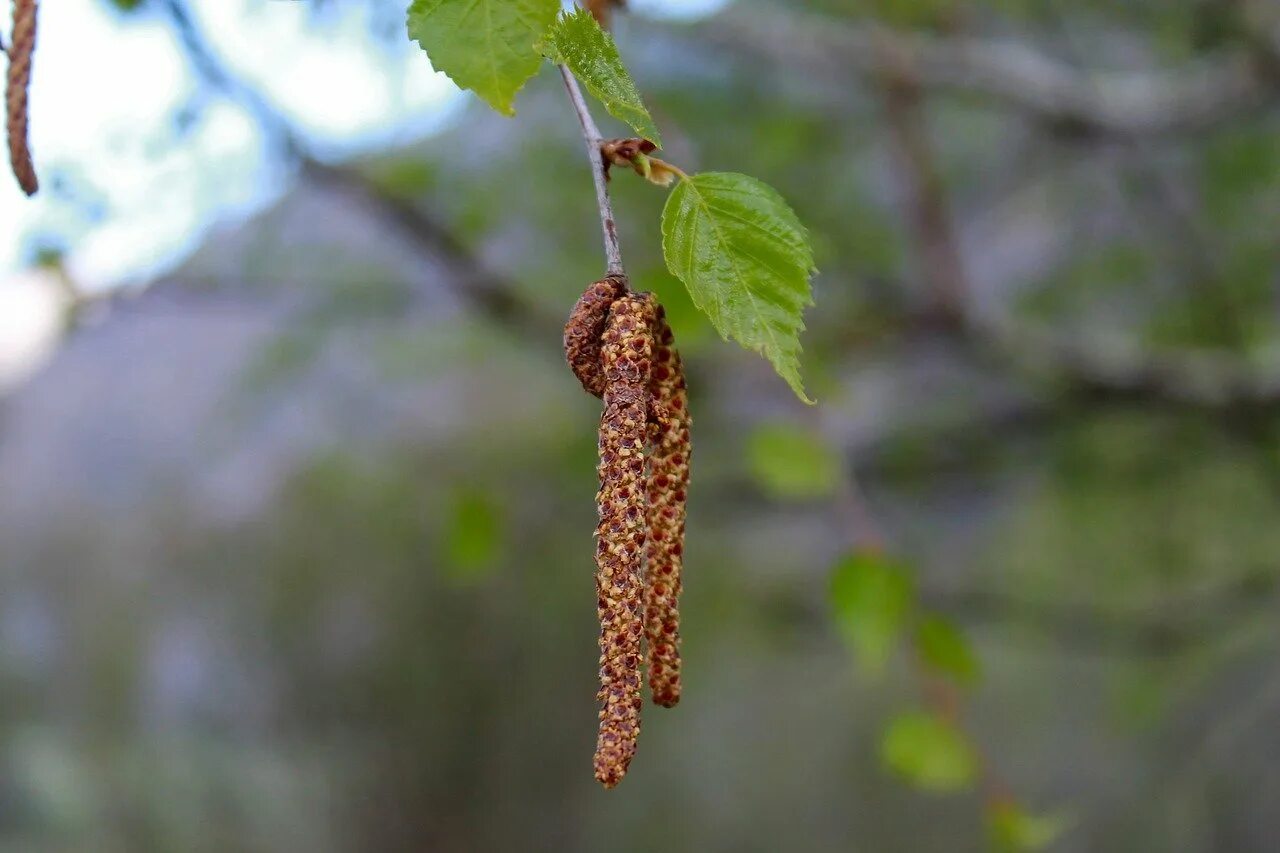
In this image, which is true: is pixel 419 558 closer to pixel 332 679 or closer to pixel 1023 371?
pixel 332 679

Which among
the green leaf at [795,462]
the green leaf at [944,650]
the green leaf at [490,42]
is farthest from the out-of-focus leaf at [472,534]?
the green leaf at [490,42]

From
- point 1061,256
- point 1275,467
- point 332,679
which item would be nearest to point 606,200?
point 1275,467

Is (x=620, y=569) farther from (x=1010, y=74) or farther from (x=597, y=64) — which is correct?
(x=1010, y=74)

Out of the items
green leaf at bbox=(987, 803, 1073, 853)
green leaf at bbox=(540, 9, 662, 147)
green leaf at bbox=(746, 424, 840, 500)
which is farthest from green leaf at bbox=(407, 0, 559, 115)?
green leaf at bbox=(987, 803, 1073, 853)

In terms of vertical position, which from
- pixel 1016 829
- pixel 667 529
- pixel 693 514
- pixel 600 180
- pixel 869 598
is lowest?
pixel 693 514

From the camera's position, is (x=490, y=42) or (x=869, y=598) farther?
(x=869, y=598)

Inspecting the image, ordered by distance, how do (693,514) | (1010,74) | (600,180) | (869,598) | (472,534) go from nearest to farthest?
(600,180) < (869,598) < (472,534) < (1010,74) < (693,514)

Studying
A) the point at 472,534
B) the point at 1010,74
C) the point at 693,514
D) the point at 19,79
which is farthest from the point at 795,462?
the point at 693,514
